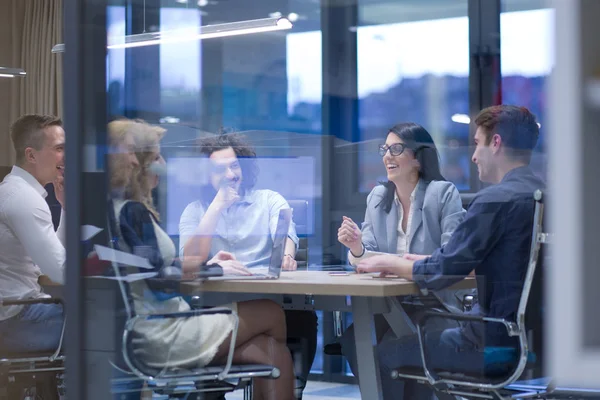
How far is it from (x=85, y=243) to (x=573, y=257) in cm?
168

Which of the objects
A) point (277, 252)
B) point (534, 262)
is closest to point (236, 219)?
point (277, 252)

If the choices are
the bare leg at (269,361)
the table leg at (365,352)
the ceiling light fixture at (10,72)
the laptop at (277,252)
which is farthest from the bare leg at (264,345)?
the ceiling light fixture at (10,72)

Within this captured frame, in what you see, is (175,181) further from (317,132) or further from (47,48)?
(47,48)

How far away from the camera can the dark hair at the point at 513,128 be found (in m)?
2.68

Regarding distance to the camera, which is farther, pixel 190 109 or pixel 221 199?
pixel 221 199

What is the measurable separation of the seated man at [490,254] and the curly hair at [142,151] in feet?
3.19

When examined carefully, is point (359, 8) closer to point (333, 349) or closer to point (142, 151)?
point (333, 349)

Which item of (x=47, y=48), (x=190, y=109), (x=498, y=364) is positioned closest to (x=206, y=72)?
(x=190, y=109)

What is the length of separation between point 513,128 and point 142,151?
122cm

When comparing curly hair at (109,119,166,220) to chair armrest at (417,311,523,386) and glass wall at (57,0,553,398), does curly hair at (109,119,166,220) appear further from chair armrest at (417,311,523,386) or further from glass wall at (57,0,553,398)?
chair armrest at (417,311,523,386)

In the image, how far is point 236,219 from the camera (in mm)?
3570

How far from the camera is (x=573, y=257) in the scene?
1.47 m

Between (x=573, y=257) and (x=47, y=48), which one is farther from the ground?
(x=47, y=48)

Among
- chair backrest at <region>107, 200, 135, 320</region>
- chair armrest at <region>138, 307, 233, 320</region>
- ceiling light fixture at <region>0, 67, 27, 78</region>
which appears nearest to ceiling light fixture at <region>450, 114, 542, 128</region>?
chair armrest at <region>138, 307, 233, 320</region>
